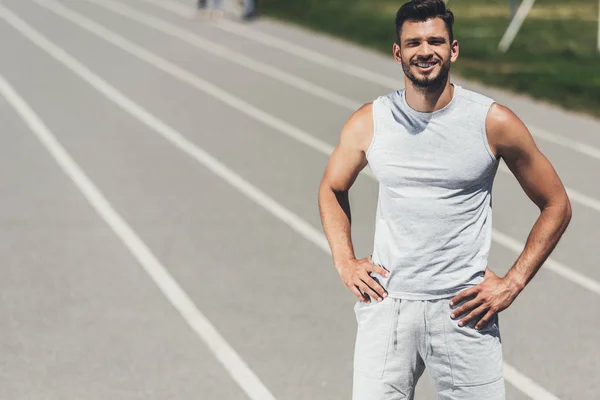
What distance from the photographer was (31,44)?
73.9 feet

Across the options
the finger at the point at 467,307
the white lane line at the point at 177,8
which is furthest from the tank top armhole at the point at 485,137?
the white lane line at the point at 177,8

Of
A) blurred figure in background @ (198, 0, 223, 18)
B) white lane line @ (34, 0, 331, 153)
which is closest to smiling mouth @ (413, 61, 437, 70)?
white lane line @ (34, 0, 331, 153)

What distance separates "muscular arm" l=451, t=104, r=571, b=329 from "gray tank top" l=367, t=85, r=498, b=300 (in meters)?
0.05

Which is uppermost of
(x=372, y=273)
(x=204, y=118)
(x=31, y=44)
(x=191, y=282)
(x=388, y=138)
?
(x=388, y=138)

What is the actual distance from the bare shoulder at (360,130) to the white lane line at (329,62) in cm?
956

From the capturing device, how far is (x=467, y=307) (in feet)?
14.0

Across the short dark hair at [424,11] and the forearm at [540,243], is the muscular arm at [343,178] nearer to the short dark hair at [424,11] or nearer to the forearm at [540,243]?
the short dark hair at [424,11]

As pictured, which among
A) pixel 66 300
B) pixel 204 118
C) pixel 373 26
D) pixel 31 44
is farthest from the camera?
pixel 373 26

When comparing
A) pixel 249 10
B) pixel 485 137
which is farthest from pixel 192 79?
pixel 485 137

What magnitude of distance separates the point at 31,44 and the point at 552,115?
1075 cm

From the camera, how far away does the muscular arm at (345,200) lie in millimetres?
4402

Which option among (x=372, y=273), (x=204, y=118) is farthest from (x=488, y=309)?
(x=204, y=118)

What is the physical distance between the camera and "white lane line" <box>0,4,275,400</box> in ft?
23.2

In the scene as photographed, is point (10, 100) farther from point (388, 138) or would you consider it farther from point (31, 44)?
point (388, 138)
